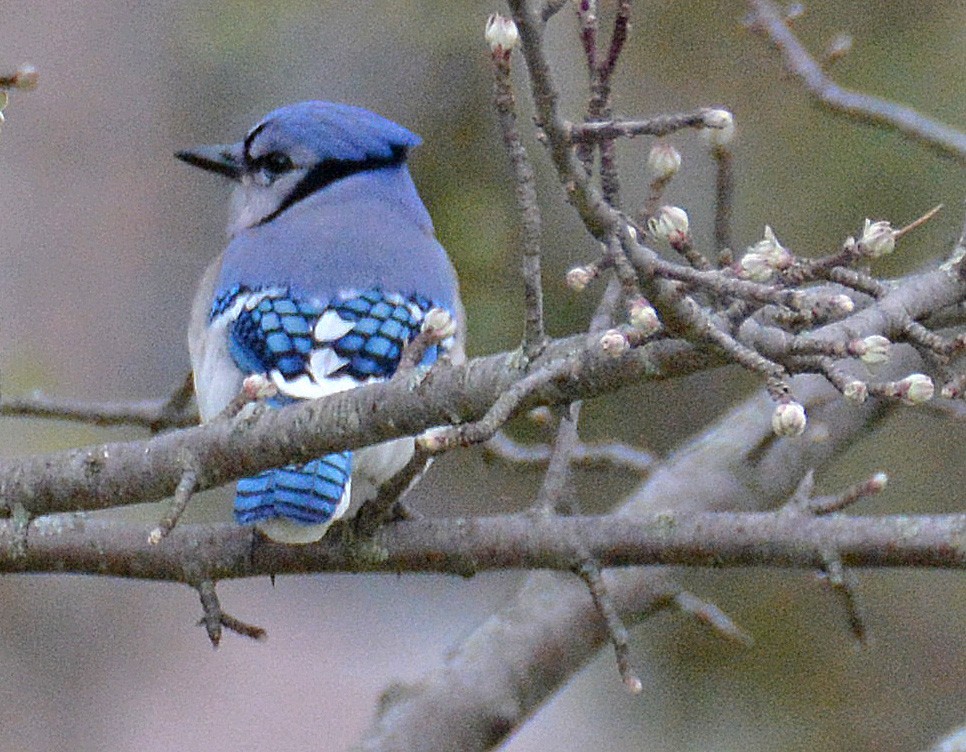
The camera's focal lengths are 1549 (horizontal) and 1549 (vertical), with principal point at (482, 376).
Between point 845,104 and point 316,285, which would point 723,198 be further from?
point 845,104

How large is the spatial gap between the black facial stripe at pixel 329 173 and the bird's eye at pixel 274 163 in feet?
0.12

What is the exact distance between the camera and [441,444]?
131 centimetres

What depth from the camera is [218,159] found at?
279 cm

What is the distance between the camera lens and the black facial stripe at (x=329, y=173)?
2.72m

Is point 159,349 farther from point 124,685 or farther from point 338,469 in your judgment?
point 338,469

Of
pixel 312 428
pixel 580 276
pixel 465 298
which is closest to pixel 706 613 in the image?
pixel 465 298

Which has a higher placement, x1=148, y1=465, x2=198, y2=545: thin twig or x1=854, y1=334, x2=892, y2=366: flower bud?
x1=854, y1=334, x2=892, y2=366: flower bud

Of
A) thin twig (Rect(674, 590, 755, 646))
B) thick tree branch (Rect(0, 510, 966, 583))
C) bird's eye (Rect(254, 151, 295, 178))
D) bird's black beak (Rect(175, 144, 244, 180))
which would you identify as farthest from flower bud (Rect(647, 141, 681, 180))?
bird's black beak (Rect(175, 144, 244, 180))

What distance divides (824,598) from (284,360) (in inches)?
70.7

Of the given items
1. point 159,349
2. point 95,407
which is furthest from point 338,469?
point 159,349

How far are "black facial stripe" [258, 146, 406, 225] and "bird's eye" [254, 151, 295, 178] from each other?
4 cm

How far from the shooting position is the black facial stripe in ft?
8.92

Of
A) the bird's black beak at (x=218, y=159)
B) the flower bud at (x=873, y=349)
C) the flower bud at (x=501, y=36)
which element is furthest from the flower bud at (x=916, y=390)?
the bird's black beak at (x=218, y=159)

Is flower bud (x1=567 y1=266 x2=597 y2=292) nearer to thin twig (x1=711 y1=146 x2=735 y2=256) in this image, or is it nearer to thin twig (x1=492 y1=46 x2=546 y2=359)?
thin twig (x1=492 y1=46 x2=546 y2=359)
